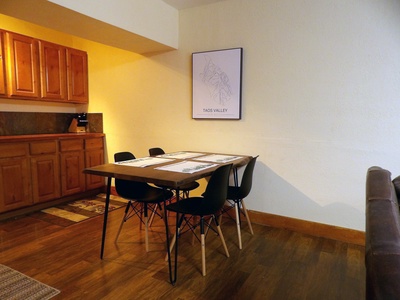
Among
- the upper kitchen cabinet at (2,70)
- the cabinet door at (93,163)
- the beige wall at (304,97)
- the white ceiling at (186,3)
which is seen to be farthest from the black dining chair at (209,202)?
the upper kitchen cabinet at (2,70)

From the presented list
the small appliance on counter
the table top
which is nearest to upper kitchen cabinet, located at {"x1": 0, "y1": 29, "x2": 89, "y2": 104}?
the small appliance on counter

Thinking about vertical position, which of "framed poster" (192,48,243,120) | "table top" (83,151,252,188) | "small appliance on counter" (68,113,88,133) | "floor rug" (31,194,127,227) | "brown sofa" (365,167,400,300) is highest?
"framed poster" (192,48,243,120)

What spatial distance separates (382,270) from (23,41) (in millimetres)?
4111

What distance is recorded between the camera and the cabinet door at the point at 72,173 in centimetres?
372

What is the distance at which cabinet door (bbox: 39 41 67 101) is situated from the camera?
365 centimetres

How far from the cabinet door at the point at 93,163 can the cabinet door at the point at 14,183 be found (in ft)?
2.73

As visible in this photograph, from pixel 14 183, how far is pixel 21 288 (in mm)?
1672

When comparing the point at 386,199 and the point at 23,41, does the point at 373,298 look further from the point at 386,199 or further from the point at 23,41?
the point at 23,41

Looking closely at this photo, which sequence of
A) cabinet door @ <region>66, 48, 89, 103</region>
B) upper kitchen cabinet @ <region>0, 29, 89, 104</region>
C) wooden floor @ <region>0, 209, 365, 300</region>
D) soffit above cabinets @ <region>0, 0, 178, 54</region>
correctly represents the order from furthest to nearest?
1. cabinet door @ <region>66, 48, 89, 103</region>
2. upper kitchen cabinet @ <region>0, 29, 89, 104</region>
3. soffit above cabinets @ <region>0, 0, 178, 54</region>
4. wooden floor @ <region>0, 209, 365, 300</region>

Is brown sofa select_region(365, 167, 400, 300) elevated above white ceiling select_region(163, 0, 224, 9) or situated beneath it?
situated beneath

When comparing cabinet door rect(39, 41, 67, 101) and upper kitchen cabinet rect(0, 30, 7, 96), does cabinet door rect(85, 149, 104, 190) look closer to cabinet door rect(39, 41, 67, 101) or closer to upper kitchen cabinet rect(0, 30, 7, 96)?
cabinet door rect(39, 41, 67, 101)

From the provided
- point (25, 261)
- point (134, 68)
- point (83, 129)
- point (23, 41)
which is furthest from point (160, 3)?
point (25, 261)

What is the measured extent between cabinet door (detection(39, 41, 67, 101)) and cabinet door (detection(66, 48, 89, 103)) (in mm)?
90

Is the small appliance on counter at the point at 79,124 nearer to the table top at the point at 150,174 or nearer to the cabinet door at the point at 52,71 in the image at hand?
the cabinet door at the point at 52,71
